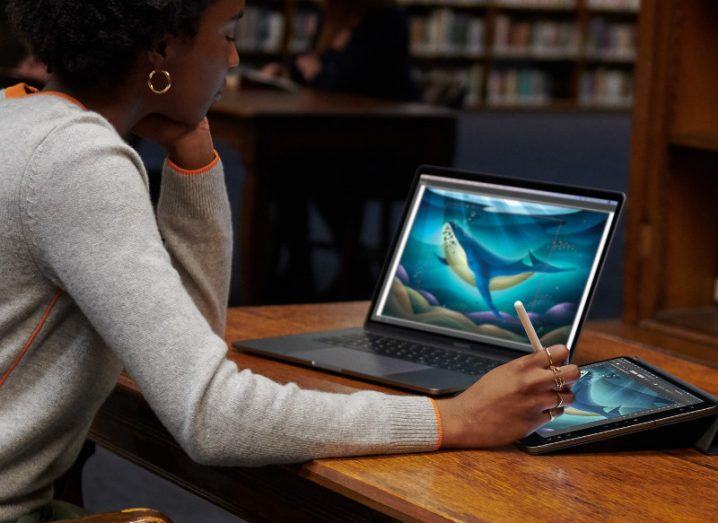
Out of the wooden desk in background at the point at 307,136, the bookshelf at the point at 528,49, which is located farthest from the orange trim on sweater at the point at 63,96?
the bookshelf at the point at 528,49

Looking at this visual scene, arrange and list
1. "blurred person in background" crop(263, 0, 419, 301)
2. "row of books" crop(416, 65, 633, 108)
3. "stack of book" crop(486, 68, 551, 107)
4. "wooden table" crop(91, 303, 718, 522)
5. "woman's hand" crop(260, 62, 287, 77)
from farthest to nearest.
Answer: "stack of book" crop(486, 68, 551, 107) < "row of books" crop(416, 65, 633, 108) < "woman's hand" crop(260, 62, 287, 77) < "blurred person in background" crop(263, 0, 419, 301) < "wooden table" crop(91, 303, 718, 522)

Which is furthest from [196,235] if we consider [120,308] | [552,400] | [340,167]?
[340,167]

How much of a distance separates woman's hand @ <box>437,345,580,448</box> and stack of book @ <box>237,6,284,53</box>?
24.4ft

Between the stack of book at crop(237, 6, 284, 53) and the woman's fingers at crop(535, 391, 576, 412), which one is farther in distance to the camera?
the stack of book at crop(237, 6, 284, 53)

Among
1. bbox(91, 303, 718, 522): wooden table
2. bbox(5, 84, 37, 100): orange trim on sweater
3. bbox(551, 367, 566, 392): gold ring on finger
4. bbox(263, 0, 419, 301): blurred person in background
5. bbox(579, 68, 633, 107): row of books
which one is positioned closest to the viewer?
bbox(91, 303, 718, 522): wooden table

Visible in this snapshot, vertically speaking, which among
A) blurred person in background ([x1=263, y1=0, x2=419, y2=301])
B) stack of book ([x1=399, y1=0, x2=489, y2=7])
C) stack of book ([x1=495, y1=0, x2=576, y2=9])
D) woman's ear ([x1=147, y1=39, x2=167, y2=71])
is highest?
stack of book ([x1=495, y1=0, x2=576, y2=9])

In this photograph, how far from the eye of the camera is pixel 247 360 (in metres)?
1.41

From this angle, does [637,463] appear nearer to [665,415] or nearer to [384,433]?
[665,415]

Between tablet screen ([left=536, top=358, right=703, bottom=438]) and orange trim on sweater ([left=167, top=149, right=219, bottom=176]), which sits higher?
orange trim on sweater ([left=167, top=149, right=219, bottom=176])

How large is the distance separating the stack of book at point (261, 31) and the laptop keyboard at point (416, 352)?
7031mm

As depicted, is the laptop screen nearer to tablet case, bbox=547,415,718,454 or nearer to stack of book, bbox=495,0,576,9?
tablet case, bbox=547,415,718,454

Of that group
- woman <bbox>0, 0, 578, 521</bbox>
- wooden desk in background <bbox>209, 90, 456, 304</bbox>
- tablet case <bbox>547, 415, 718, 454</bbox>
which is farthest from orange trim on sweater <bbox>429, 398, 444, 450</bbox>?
wooden desk in background <bbox>209, 90, 456, 304</bbox>

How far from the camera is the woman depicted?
3.37 feet

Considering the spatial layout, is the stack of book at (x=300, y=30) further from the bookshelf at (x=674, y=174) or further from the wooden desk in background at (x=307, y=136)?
the bookshelf at (x=674, y=174)
